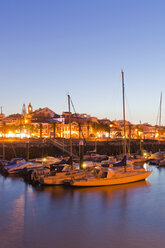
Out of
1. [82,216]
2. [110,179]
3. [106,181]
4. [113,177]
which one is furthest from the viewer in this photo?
[113,177]

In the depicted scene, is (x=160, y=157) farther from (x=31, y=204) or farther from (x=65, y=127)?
(x=65, y=127)

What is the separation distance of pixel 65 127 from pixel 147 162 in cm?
6450

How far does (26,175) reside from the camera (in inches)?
1361

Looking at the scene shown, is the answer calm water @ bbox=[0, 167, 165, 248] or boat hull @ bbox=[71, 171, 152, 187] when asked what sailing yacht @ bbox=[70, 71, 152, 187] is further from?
calm water @ bbox=[0, 167, 165, 248]

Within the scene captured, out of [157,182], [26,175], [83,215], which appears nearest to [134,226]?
[83,215]

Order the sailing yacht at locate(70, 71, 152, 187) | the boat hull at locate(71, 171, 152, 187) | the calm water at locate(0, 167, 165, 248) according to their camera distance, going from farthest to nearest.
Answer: the sailing yacht at locate(70, 71, 152, 187) < the boat hull at locate(71, 171, 152, 187) < the calm water at locate(0, 167, 165, 248)

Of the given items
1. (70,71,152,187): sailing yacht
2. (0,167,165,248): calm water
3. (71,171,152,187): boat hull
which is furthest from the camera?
(70,71,152,187): sailing yacht

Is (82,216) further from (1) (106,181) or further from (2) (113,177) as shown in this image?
(2) (113,177)

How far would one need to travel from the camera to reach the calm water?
52.9 feet

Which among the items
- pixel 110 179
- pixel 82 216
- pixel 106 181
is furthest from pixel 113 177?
pixel 82 216

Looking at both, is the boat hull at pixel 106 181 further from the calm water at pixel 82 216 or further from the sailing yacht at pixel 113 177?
the calm water at pixel 82 216

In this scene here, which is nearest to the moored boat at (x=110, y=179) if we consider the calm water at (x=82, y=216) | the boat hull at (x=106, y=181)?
the boat hull at (x=106, y=181)

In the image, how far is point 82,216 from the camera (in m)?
20.8

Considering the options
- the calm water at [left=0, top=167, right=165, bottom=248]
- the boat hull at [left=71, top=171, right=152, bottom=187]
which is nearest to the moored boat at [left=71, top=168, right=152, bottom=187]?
the boat hull at [left=71, top=171, right=152, bottom=187]
